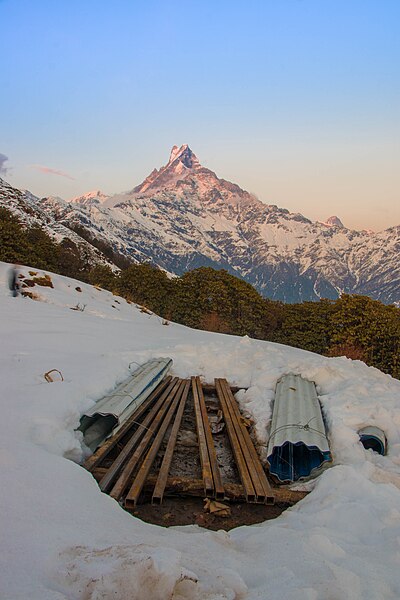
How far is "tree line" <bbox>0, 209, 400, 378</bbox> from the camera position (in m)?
21.0

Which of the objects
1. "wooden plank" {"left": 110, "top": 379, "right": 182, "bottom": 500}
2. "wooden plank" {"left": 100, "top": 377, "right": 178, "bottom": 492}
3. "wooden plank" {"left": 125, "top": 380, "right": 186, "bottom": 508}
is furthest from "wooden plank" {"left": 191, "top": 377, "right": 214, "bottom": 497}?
"wooden plank" {"left": 100, "top": 377, "right": 178, "bottom": 492}

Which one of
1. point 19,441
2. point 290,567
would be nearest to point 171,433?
point 19,441

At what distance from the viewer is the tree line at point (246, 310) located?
20953mm

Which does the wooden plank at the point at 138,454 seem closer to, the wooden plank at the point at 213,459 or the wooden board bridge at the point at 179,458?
the wooden board bridge at the point at 179,458

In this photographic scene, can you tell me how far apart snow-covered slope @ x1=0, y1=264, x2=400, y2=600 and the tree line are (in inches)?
560

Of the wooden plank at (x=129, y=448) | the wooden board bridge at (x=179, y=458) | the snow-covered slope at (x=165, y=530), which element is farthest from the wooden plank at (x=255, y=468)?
the wooden plank at (x=129, y=448)

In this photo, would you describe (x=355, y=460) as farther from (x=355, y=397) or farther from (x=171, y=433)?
(x=171, y=433)

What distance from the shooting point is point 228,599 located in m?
2.35

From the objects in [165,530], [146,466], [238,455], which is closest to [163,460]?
[146,466]

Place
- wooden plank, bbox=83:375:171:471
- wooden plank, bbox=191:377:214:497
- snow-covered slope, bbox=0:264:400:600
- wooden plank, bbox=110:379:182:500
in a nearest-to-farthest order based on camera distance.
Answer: snow-covered slope, bbox=0:264:400:600
wooden plank, bbox=110:379:182:500
wooden plank, bbox=191:377:214:497
wooden plank, bbox=83:375:171:471

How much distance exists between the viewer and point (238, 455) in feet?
18.4

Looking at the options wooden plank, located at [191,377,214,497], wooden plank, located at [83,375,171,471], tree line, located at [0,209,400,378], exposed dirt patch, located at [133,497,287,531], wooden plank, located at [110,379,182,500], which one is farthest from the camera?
tree line, located at [0,209,400,378]

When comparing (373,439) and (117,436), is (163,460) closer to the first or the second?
(117,436)

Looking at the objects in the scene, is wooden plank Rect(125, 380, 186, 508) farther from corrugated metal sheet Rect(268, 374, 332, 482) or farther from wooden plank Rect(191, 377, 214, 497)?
corrugated metal sheet Rect(268, 374, 332, 482)
